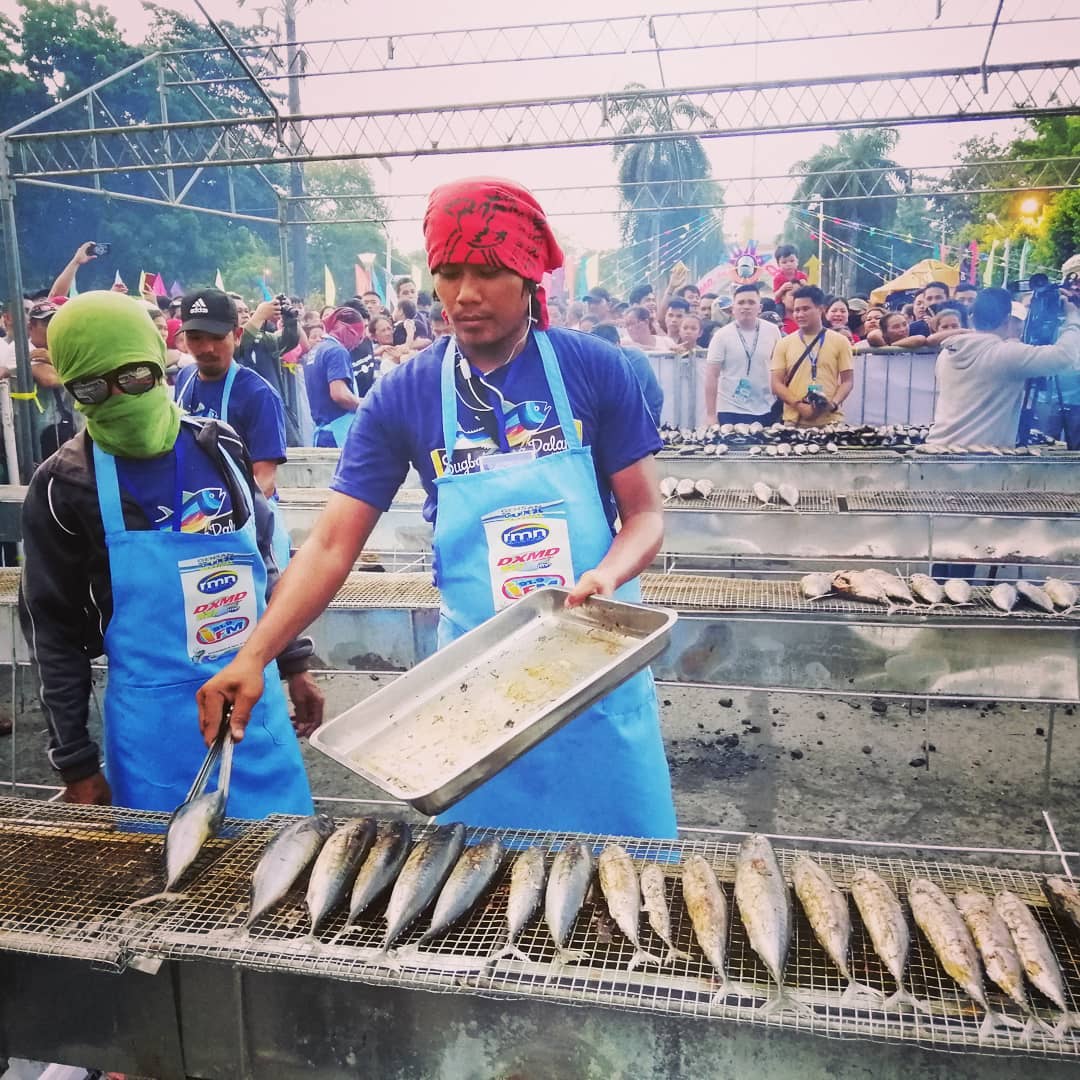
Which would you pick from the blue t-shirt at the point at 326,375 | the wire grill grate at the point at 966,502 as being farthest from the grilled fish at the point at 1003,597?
the blue t-shirt at the point at 326,375

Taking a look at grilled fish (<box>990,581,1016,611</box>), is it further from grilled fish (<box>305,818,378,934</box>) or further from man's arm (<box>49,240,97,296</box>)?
man's arm (<box>49,240,97,296</box>)

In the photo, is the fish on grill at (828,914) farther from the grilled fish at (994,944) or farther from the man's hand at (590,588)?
the man's hand at (590,588)

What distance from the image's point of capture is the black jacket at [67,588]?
264cm

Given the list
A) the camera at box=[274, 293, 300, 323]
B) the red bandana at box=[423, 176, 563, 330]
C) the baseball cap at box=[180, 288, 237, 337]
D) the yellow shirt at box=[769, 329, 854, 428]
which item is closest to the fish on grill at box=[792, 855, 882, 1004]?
the red bandana at box=[423, 176, 563, 330]

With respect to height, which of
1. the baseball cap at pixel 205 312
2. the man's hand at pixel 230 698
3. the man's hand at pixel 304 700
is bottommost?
the man's hand at pixel 304 700

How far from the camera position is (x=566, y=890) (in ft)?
6.25

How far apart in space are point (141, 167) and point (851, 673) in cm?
1224

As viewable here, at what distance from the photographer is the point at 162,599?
8.98 ft

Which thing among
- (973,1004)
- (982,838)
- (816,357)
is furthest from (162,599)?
(816,357)

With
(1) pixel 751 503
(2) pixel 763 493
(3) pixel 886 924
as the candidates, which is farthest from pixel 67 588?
(2) pixel 763 493

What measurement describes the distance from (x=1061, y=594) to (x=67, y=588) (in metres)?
4.91

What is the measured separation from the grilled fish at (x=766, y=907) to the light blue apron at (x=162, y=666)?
162 centimetres

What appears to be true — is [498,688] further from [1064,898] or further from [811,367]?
[811,367]

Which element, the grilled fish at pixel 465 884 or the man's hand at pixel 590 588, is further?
the man's hand at pixel 590 588
